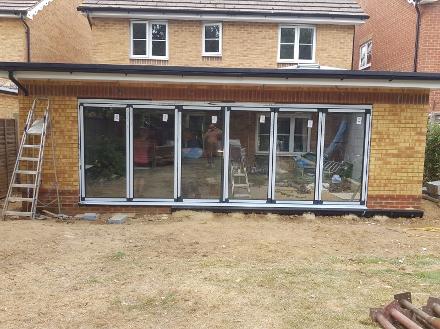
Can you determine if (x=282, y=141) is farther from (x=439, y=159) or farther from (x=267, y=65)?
(x=267, y=65)

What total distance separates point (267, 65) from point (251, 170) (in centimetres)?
817

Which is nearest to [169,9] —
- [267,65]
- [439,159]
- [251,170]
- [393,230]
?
[267,65]

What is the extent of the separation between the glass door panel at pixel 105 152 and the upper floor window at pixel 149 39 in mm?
8004

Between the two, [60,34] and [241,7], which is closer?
[241,7]

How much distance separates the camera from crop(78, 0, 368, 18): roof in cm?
1563

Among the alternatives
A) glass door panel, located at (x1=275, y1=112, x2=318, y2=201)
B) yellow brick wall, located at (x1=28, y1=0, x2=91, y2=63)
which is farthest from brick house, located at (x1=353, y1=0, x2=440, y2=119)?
yellow brick wall, located at (x1=28, y1=0, x2=91, y2=63)

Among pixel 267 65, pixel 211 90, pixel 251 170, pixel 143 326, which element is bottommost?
pixel 143 326

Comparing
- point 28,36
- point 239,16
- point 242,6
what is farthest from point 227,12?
point 28,36

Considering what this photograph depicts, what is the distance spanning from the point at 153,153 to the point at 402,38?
12892mm

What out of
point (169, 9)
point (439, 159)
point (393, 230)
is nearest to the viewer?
point (393, 230)

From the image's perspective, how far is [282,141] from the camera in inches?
361

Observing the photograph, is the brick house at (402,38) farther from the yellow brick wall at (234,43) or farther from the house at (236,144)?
the house at (236,144)

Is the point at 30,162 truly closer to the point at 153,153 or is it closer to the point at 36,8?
the point at 153,153

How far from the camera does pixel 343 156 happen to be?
9.23 m
